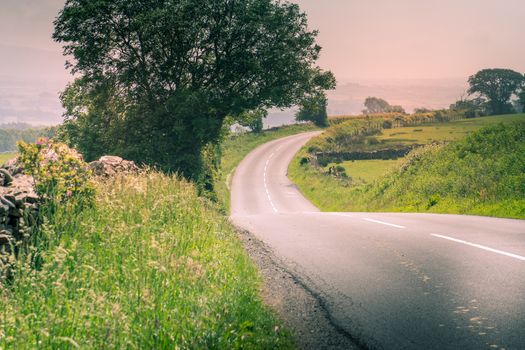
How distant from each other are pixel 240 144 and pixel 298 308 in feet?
303

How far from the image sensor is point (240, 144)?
3910 inches

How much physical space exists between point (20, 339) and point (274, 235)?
10.1 meters

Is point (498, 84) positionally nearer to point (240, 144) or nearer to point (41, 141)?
point (240, 144)

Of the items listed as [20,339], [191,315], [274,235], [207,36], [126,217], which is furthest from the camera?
[207,36]

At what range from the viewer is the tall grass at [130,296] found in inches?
204

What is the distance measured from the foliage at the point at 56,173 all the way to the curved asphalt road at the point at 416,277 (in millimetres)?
4365

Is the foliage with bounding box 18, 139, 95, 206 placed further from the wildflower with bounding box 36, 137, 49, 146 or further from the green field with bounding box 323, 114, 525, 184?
the green field with bounding box 323, 114, 525, 184

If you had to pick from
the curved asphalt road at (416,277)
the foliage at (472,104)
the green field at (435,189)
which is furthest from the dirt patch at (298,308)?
the foliage at (472,104)

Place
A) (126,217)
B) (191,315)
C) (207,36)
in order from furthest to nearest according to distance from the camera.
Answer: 1. (207,36)
2. (126,217)
3. (191,315)

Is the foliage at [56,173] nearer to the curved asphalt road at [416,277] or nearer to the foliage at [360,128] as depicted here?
the curved asphalt road at [416,277]

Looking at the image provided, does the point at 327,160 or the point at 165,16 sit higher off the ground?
the point at 165,16

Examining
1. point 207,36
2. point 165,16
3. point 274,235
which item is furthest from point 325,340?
point 207,36

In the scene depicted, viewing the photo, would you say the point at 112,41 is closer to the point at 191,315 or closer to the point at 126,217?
the point at 126,217

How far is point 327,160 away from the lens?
74.2m
